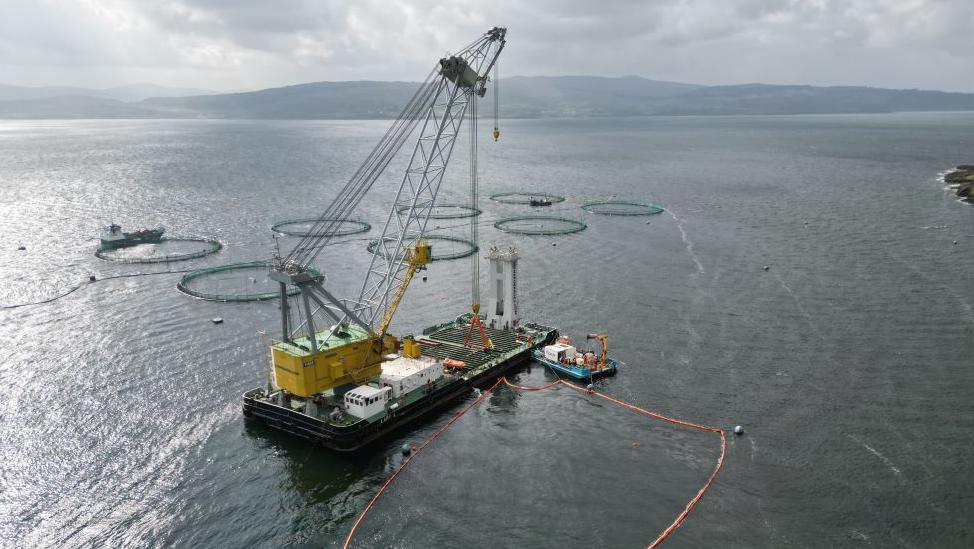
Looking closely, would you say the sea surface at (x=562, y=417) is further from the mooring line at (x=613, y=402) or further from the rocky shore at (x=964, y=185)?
the rocky shore at (x=964, y=185)

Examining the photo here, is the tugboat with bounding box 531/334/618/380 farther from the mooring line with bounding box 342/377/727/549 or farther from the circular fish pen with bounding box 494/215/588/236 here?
the circular fish pen with bounding box 494/215/588/236

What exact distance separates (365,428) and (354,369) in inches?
283

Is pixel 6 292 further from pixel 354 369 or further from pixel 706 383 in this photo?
pixel 706 383

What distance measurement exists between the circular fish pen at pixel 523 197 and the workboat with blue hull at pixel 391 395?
100007mm

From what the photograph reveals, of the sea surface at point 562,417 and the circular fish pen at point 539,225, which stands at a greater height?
the circular fish pen at point 539,225

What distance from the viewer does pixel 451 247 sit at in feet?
391

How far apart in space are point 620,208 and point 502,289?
88747 millimetres

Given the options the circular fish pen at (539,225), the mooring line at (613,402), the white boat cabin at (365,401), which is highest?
the circular fish pen at (539,225)

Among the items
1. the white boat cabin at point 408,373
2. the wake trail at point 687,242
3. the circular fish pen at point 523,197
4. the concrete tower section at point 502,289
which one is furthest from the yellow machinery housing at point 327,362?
the circular fish pen at point 523,197

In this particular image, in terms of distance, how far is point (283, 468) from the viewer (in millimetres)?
50188

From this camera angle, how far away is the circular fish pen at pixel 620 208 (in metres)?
153

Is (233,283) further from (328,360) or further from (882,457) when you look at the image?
(882,457)

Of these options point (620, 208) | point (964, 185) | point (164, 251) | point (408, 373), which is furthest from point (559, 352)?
point (964, 185)

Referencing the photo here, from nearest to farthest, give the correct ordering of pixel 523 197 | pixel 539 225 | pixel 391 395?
pixel 391 395, pixel 539 225, pixel 523 197
